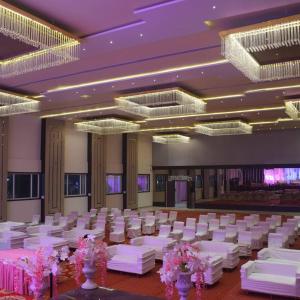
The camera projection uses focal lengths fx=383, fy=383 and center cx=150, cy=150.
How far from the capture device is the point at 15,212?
57.7ft

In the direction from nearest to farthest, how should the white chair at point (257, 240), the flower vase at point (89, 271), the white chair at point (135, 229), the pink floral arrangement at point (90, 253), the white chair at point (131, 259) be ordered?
the flower vase at point (89, 271) < the pink floral arrangement at point (90, 253) < the white chair at point (131, 259) < the white chair at point (257, 240) < the white chair at point (135, 229)

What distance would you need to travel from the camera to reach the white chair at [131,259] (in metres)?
8.81

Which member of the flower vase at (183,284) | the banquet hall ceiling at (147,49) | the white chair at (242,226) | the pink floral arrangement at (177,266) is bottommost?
the white chair at (242,226)

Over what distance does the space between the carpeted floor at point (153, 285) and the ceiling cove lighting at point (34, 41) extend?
4565 millimetres

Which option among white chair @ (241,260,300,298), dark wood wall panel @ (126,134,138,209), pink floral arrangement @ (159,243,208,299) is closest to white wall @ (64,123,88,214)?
dark wood wall panel @ (126,134,138,209)

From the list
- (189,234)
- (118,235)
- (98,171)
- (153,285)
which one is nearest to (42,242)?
(118,235)

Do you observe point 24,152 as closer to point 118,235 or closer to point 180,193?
point 118,235

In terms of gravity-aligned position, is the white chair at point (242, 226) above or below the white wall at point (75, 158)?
below

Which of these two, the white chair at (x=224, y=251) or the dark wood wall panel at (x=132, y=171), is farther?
the dark wood wall panel at (x=132, y=171)

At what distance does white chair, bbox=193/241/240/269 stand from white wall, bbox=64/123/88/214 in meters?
Answer: 12.1

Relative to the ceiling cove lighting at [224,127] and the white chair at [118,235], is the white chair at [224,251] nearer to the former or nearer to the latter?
the white chair at [118,235]

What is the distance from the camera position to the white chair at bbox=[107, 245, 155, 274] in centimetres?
881

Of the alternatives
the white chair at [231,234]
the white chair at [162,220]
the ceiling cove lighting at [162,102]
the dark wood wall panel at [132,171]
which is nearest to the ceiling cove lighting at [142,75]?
the ceiling cove lighting at [162,102]

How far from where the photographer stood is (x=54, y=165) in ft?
63.7
